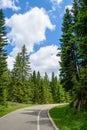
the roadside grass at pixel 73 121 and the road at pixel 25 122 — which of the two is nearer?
the roadside grass at pixel 73 121

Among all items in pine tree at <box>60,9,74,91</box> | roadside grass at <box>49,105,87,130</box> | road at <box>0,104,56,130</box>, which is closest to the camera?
roadside grass at <box>49,105,87,130</box>

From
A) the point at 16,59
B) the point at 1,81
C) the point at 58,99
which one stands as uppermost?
the point at 16,59

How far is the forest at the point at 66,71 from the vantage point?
23914mm

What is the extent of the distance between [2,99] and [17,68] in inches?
1078

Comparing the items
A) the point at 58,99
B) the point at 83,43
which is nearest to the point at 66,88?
the point at 83,43

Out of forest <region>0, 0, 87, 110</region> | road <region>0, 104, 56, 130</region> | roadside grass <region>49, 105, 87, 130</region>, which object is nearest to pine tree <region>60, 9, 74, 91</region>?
forest <region>0, 0, 87, 110</region>

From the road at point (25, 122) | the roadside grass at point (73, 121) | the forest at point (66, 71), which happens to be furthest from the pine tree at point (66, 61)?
the roadside grass at point (73, 121)

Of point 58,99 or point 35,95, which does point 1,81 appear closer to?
point 35,95

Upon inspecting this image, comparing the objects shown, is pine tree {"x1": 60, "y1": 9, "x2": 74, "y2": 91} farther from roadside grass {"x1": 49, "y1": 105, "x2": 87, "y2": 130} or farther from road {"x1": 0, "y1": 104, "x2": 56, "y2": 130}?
roadside grass {"x1": 49, "y1": 105, "x2": 87, "y2": 130}

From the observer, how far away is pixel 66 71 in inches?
1597

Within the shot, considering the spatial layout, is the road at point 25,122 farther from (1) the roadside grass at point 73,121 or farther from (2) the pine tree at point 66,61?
(2) the pine tree at point 66,61

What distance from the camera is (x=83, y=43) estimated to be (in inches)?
893

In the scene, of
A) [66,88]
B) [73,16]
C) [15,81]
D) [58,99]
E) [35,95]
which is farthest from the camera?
[58,99]

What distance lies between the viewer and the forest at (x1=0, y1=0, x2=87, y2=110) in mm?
23914
